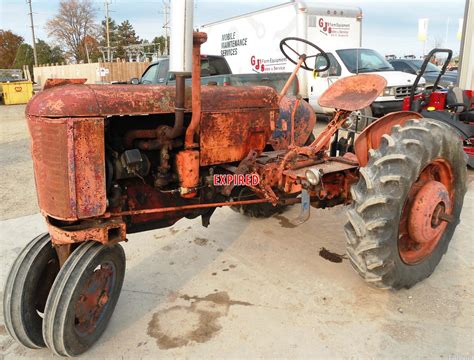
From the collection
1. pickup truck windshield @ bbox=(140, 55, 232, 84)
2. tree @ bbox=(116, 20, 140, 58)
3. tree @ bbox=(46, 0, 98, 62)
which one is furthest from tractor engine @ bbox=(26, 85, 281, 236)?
tree @ bbox=(116, 20, 140, 58)

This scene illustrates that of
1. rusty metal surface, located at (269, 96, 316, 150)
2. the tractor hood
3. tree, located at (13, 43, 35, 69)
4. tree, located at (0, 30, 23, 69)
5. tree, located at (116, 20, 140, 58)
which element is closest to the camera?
the tractor hood

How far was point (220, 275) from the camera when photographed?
10.8 ft

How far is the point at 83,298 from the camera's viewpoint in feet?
7.72

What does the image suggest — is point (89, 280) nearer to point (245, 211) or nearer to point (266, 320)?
point (266, 320)

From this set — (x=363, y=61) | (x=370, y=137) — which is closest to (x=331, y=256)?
(x=370, y=137)

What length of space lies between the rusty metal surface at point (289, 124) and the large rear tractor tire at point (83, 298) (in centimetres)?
159

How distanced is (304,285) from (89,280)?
1.58m

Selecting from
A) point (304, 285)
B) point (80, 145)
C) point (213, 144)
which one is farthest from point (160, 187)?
point (304, 285)

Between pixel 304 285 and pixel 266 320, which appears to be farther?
pixel 304 285

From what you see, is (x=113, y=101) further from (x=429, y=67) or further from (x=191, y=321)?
(x=429, y=67)

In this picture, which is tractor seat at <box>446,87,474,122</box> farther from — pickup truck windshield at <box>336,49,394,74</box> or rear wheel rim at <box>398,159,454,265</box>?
rear wheel rim at <box>398,159,454,265</box>

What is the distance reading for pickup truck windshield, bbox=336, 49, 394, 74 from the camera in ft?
32.6

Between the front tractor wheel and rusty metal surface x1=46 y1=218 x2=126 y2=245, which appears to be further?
the front tractor wheel

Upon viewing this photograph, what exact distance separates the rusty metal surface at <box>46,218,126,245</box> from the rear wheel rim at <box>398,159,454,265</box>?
1.97 m
